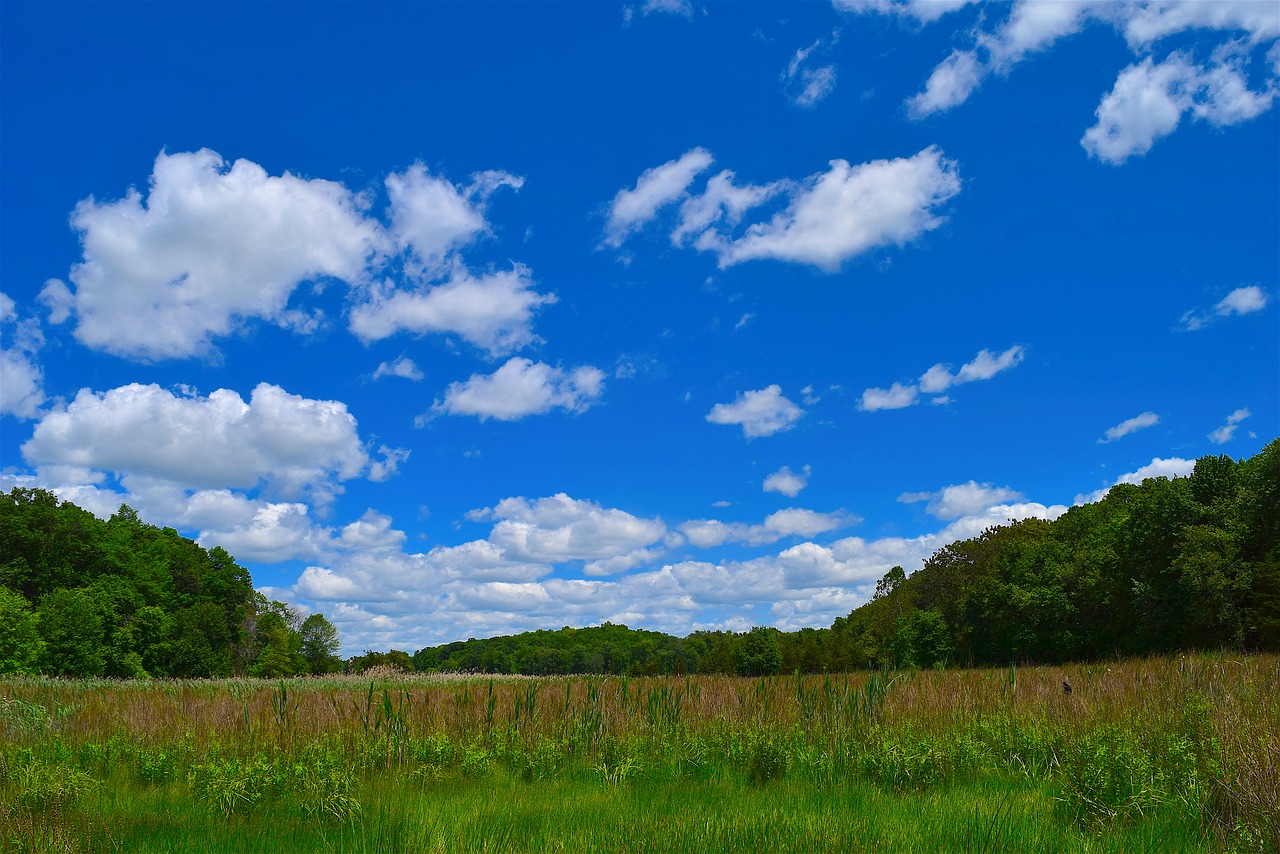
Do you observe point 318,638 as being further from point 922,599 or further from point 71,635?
point 922,599

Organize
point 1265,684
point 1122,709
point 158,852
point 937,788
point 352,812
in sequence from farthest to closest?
point 1265,684, point 1122,709, point 937,788, point 352,812, point 158,852

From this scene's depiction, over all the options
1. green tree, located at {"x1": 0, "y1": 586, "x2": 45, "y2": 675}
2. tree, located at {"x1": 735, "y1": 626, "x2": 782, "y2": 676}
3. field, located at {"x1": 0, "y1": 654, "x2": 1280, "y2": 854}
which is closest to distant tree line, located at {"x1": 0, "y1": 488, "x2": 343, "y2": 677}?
green tree, located at {"x1": 0, "y1": 586, "x2": 45, "y2": 675}

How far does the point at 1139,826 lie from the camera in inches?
257

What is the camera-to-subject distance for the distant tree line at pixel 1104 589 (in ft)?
105

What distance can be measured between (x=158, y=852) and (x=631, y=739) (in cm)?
644

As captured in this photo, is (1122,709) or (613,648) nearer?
(1122,709)

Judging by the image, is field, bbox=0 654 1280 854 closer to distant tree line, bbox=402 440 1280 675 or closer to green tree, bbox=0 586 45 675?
distant tree line, bbox=402 440 1280 675

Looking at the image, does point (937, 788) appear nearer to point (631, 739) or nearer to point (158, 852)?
point (631, 739)

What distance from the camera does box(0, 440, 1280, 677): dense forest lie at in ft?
109

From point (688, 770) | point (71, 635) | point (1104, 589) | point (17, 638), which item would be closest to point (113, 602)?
point (71, 635)

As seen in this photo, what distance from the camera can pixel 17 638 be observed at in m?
47.4

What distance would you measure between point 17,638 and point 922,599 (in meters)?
64.7

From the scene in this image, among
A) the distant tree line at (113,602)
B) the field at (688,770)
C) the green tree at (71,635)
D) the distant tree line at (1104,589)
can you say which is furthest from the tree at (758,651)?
the green tree at (71,635)

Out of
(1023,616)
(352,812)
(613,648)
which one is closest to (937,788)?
(352,812)
